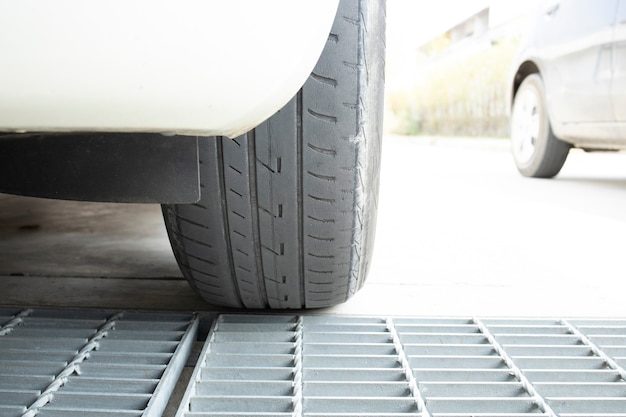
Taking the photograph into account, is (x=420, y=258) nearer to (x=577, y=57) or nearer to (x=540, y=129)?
(x=577, y=57)

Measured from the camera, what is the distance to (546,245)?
2.25m

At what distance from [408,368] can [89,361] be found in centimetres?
61

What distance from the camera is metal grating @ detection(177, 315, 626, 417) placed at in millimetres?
1020

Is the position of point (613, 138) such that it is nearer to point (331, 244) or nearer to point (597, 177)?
point (597, 177)

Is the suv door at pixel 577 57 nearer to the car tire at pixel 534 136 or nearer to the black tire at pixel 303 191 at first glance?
the car tire at pixel 534 136

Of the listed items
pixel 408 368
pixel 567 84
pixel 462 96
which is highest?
pixel 462 96

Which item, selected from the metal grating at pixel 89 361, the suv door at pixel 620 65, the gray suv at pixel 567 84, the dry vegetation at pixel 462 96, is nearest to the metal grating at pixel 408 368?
the metal grating at pixel 89 361

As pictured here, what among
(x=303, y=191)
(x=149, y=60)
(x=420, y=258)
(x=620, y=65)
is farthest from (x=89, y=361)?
(x=620, y=65)

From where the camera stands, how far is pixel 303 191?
116cm

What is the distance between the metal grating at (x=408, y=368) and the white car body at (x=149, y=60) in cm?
54

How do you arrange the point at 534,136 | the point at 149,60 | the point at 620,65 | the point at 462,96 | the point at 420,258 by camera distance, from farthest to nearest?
1. the point at 462,96
2. the point at 534,136
3. the point at 620,65
4. the point at 420,258
5. the point at 149,60

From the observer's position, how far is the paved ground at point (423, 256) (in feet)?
5.15

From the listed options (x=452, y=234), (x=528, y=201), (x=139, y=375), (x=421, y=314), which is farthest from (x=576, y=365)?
(x=528, y=201)

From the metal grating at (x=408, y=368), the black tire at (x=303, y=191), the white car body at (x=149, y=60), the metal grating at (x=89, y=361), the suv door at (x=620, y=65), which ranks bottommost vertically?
the metal grating at (x=408, y=368)
